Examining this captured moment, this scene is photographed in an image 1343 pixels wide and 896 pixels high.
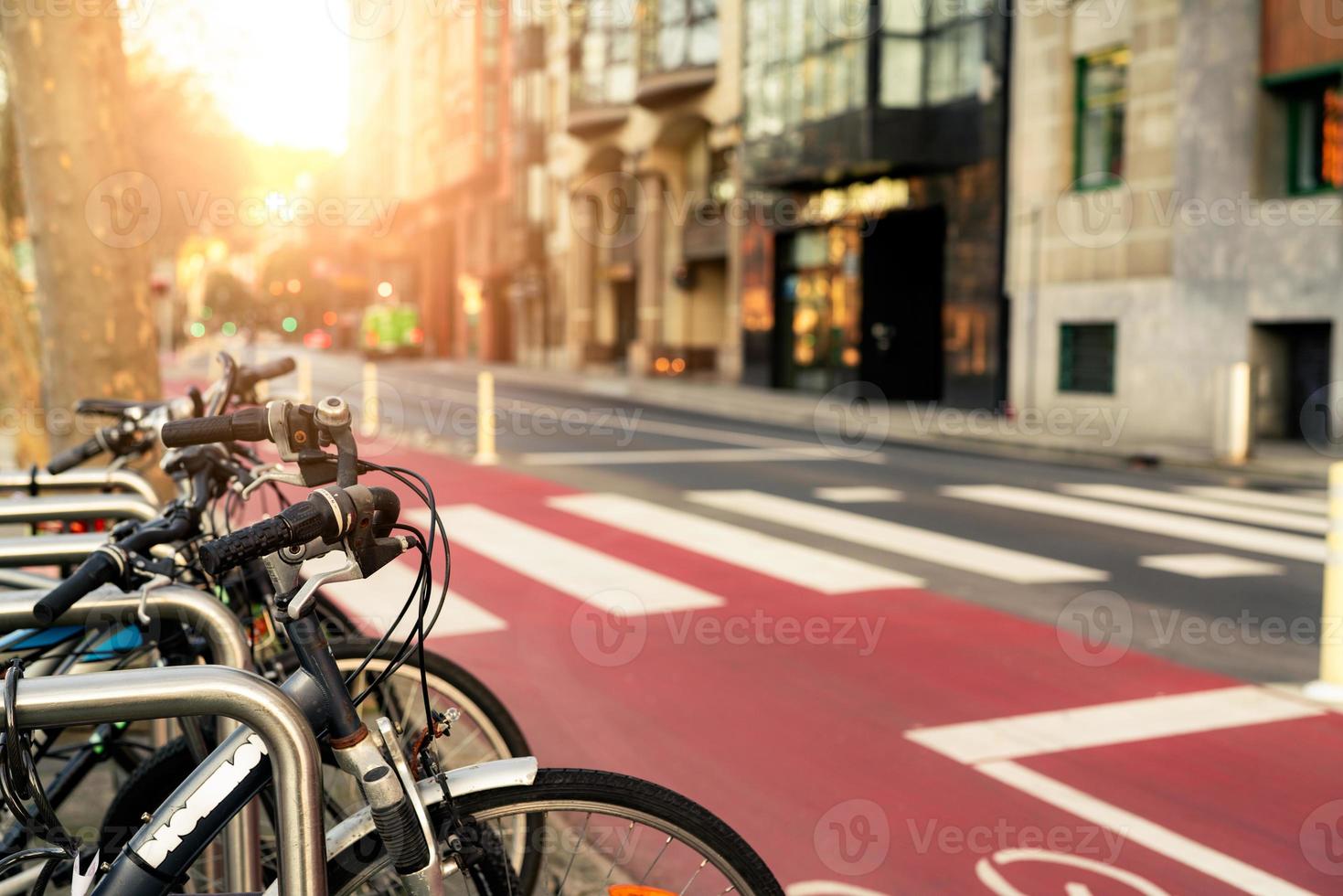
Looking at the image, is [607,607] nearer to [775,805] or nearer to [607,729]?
[607,729]

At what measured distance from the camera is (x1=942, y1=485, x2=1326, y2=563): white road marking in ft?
31.1

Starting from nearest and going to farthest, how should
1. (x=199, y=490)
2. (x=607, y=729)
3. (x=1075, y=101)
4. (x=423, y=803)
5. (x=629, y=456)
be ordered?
(x=423, y=803), (x=199, y=490), (x=607, y=729), (x=629, y=456), (x=1075, y=101)

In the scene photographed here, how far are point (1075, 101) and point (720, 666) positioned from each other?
18.9 metres

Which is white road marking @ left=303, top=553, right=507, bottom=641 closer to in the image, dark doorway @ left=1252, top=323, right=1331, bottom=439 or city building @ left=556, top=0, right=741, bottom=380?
dark doorway @ left=1252, top=323, right=1331, bottom=439

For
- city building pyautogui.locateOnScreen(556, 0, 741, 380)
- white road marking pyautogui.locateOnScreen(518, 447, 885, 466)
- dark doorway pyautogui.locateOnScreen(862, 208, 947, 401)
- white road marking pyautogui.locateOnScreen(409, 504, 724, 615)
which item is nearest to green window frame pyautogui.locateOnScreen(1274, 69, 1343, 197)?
white road marking pyautogui.locateOnScreen(518, 447, 885, 466)

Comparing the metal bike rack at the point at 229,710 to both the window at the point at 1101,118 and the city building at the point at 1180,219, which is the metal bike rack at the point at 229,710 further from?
the window at the point at 1101,118

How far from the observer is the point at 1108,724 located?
5219mm

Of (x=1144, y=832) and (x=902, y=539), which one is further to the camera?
(x=902, y=539)

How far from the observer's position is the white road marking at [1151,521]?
949 cm

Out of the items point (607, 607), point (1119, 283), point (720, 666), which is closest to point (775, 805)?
point (720, 666)

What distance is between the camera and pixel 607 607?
7324 millimetres

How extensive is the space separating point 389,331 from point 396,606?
49428mm

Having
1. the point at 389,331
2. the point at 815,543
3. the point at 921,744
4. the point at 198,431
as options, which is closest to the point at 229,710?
the point at 198,431

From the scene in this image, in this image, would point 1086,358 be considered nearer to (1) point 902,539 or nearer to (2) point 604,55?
(1) point 902,539
